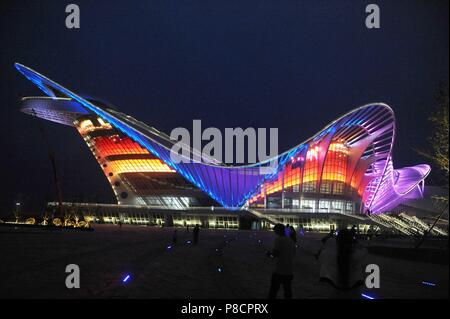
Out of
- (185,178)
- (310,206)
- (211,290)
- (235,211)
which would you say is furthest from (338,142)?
(211,290)

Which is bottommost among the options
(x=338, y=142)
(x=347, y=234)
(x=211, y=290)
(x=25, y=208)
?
(x=25, y=208)

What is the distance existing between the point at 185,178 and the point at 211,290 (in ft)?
211

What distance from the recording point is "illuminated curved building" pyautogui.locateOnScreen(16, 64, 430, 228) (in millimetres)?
69125

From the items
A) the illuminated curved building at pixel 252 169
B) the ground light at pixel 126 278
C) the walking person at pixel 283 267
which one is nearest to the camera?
the walking person at pixel 283 267

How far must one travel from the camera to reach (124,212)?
252 feet

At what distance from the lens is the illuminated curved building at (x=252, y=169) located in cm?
6912

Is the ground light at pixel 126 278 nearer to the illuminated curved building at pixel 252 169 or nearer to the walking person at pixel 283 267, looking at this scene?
the walking person at pixel 283 267

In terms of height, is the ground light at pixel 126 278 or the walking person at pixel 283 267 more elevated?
the walking person at pixel 283 267

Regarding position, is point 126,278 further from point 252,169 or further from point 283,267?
point 252,169

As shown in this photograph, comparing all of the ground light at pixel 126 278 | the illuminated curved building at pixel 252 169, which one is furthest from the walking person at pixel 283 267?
the illuminated curved building at pixel 252 169

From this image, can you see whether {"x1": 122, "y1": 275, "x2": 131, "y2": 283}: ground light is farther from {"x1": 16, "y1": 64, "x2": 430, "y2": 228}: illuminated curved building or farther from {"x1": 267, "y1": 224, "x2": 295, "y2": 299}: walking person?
{"x1": 16, "y1": 64, "x2": 430, "y2": 228}: illuminated curved building

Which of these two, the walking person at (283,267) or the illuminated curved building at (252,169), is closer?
the walking person at (283,267)
